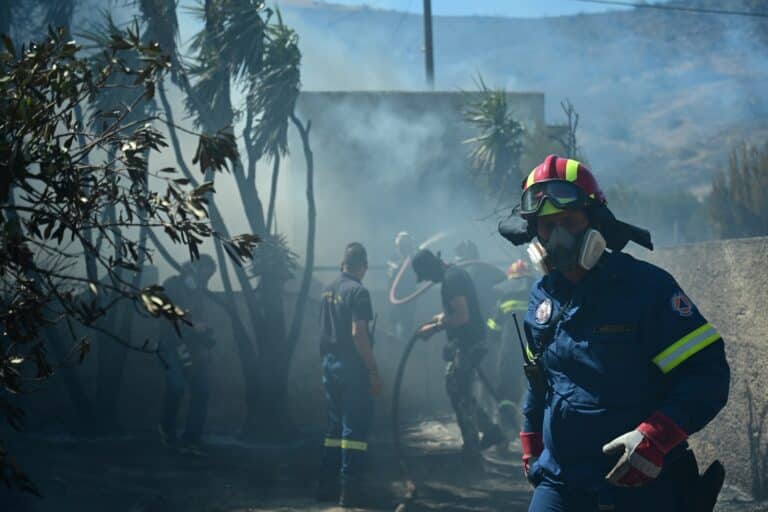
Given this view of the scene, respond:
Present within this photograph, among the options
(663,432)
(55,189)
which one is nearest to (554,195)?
(663,432)

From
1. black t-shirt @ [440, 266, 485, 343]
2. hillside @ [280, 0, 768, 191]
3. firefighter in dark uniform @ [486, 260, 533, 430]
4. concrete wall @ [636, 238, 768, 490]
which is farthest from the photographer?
hillside @ [280, 0, 768, 191]

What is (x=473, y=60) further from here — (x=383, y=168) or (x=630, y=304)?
(x=630, y=304)

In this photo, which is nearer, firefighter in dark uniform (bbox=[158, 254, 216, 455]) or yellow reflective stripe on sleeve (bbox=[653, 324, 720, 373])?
yellow reflective stripe on sleeve (bbox=[653, 324, 720, 373])

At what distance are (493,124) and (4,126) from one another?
33.3 ft

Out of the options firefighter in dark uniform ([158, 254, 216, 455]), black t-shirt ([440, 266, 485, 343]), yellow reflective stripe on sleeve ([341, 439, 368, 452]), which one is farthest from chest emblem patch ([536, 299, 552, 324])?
firefighter in dark uniform ([158, 254, 216, 455])

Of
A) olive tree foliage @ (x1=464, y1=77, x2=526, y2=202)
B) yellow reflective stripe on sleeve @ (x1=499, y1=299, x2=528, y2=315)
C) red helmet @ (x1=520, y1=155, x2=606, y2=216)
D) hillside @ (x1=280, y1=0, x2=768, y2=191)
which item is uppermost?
hillside @ (x1=280, y1=0, x2=768, y2=191)

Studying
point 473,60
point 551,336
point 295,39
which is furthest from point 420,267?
point 473,60

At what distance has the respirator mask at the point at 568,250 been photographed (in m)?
3.34

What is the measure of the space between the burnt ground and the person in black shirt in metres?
0.31

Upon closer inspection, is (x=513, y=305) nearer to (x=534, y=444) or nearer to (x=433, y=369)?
(x=433, y=369)

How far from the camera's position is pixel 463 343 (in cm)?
921

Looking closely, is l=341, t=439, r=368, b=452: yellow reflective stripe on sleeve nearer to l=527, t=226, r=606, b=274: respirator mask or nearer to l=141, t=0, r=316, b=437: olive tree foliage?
l=141, t=0, r=316, b=437: olive tree foliage

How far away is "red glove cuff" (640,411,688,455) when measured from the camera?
302 cm

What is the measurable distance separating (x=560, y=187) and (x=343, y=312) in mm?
5020
